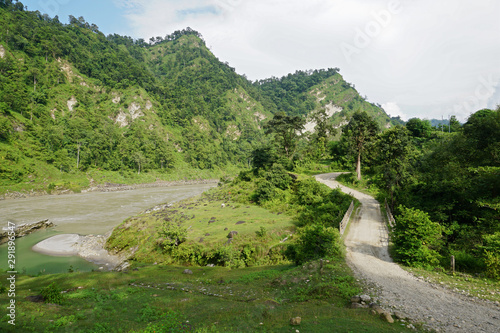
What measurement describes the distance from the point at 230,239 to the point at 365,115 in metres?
29.0

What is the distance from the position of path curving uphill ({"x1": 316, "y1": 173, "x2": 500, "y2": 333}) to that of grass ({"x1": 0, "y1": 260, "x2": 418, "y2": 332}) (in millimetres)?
1182

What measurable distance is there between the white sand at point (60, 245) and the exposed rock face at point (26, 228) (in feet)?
14.8

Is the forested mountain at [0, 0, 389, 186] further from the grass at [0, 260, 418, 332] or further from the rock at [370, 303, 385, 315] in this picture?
the rock at [370, 303, 385, 315]

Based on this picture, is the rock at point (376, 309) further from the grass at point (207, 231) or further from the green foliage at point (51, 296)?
the green foliage at point (51, 296)

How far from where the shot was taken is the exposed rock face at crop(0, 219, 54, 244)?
2643cm

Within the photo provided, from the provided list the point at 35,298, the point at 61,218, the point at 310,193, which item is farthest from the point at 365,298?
the point at 61,218

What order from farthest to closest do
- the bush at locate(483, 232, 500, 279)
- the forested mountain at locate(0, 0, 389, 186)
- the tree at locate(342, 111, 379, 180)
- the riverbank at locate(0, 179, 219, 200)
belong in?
the forested mountain at locate(0, 0, 389, 186) → the riverbank at locate(0, 179, 219, 200) → the tree at locate(342, 111, 379, 180) → the bush at locate(483, 232, 500, 279)

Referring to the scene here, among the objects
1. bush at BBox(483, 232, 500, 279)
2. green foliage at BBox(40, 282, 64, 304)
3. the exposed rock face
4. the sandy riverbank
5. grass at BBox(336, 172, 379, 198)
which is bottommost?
the sandy riverbank

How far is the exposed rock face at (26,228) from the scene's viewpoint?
26.4m

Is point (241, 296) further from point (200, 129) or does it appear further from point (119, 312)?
point (200, 129)

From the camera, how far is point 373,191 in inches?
1204

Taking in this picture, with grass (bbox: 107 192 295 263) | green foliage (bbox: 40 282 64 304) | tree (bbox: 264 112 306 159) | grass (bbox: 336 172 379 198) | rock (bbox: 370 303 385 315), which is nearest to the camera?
rock (bbox: 370 303 385 315)

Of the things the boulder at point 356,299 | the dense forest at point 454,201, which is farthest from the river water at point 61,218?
the dense forest at point 454,201

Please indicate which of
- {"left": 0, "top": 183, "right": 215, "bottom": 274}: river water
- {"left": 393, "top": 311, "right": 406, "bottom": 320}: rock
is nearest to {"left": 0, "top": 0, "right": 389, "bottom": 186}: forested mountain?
{"left": 0, "top": 183, "right": 215, "bottom": 274}: river water
